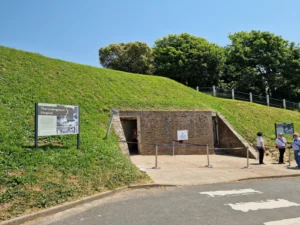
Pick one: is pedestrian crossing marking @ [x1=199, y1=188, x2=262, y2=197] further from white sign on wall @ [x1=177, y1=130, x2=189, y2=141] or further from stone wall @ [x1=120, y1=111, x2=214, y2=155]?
white sign on wall @ [x1=177, y1=130, x2=189, y2=141]

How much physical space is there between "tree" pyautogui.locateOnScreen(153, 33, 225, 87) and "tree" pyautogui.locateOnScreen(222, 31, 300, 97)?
221 centimetres

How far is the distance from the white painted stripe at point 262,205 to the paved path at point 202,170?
2.49m

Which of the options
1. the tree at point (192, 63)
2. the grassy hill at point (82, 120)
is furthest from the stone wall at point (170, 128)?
the tree at point (192, 63)

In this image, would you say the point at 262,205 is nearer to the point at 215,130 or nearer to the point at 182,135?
the point at 182,135

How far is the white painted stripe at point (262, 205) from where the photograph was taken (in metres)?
6.11

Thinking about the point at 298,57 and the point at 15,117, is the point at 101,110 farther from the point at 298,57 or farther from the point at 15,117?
the point at 298,57

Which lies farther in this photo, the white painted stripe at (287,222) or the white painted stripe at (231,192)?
the white painted stripe at (231,192)

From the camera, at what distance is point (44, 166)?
757cm

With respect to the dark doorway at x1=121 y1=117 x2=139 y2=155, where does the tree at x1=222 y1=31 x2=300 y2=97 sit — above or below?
above

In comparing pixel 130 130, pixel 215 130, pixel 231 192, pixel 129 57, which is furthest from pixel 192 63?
pixel 231 192

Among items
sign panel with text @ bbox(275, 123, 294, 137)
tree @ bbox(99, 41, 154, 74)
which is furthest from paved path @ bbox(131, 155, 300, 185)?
tree @ bbox(99, 41, 154, 74)

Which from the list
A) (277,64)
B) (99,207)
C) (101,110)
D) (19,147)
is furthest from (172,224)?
(277,64)

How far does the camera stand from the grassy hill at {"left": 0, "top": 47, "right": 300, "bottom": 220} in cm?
676

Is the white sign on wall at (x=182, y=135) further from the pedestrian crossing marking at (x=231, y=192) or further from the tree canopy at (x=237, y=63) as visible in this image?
the tree canopy at (x=237, y=63)
